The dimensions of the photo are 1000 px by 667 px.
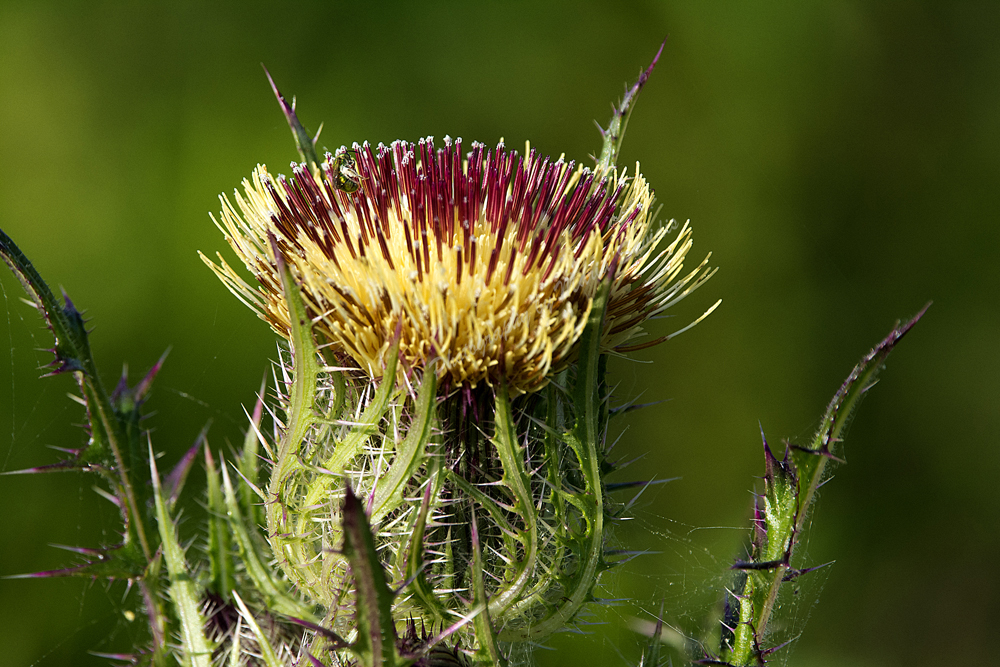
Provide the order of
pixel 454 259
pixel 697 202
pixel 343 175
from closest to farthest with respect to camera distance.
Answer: pixel 454 259, pixel 343 175, pixel 697 202

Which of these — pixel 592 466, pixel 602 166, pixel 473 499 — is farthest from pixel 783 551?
pixel 602 166

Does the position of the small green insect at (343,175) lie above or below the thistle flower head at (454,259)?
above

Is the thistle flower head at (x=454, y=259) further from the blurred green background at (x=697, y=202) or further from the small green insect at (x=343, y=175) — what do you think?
the blurred green background at (x=697, y=202)

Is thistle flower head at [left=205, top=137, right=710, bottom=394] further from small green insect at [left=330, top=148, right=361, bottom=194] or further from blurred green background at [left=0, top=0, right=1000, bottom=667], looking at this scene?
blurred green background at [left=0, top=0, right=1000, bottom=667]

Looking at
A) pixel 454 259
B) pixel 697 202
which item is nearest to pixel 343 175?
pixel 454 259

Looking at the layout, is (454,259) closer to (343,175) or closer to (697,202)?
(343,175)

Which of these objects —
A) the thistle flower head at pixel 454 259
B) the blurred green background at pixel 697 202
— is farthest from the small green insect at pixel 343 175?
the blurred green background at pixel 697 202
